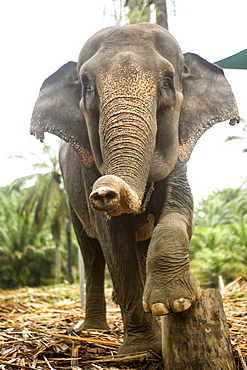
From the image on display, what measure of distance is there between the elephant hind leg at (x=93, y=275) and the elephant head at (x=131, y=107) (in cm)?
197

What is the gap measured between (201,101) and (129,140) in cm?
126

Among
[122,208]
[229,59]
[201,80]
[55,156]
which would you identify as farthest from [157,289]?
[55,156]

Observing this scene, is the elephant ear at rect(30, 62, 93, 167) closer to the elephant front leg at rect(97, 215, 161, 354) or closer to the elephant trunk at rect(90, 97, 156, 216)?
the elephant front leg at rect(97, 215, 161, 354)

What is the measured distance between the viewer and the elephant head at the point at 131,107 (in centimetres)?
294

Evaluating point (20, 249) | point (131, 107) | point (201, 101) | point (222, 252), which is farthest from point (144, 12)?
point (20, 249)

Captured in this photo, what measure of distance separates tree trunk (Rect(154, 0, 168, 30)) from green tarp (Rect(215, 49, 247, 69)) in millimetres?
1265

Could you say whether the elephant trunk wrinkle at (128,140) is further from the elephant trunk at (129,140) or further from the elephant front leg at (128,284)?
the elephant front leg at (128,284)

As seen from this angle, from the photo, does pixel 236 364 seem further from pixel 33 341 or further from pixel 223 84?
pixel 223 84

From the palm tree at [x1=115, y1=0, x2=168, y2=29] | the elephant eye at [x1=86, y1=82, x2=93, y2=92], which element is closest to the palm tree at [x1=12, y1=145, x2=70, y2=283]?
the palm tree at [x1=115, y1=0, x2=168, y2=29]

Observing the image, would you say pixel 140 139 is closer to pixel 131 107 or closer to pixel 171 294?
pixel 131 107

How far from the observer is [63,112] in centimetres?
412

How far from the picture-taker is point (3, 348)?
4.06 meters

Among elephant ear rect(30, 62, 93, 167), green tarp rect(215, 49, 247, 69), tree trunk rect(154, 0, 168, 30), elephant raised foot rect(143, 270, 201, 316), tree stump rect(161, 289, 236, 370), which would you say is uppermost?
tree trunk rect(154, 0, 168, 30)

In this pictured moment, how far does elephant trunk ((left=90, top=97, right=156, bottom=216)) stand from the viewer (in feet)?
9.40
